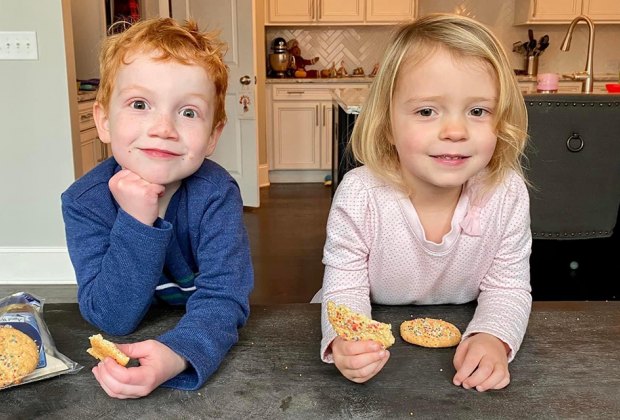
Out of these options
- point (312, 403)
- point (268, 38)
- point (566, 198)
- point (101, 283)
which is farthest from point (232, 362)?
point (268, 38)

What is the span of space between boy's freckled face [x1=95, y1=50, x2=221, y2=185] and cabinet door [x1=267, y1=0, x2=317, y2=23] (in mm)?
5484

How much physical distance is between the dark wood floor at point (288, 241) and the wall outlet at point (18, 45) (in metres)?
1.68

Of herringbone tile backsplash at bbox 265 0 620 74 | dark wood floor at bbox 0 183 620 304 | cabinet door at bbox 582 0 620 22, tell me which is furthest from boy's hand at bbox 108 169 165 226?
cabinet door at bbox 582 0 620 22

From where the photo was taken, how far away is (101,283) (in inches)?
35.9

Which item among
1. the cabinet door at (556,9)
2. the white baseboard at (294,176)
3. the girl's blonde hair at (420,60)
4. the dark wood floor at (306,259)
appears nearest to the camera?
the girl's blonde hair at (420,60)

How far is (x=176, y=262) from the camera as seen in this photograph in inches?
41.9

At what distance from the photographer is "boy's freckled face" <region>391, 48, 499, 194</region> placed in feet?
3.19

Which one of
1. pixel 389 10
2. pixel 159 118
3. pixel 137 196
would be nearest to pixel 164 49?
pixel 159 118

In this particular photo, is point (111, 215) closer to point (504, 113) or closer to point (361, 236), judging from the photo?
point (361, 236)

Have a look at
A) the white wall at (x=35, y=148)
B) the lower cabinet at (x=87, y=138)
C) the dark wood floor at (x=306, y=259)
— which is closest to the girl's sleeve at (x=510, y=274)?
the dark wood floor at (x=306, y=259)

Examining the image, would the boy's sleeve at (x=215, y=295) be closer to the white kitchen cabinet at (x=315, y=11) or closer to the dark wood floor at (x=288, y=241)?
the dark wood floor at (x=288, y=241)

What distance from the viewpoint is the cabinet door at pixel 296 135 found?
6168 mm

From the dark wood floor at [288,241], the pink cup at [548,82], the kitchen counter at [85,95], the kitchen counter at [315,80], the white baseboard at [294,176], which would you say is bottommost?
the dark wood floor at [288,241]

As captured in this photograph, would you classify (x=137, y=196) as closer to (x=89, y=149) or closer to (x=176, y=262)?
(x=176, y=262)
